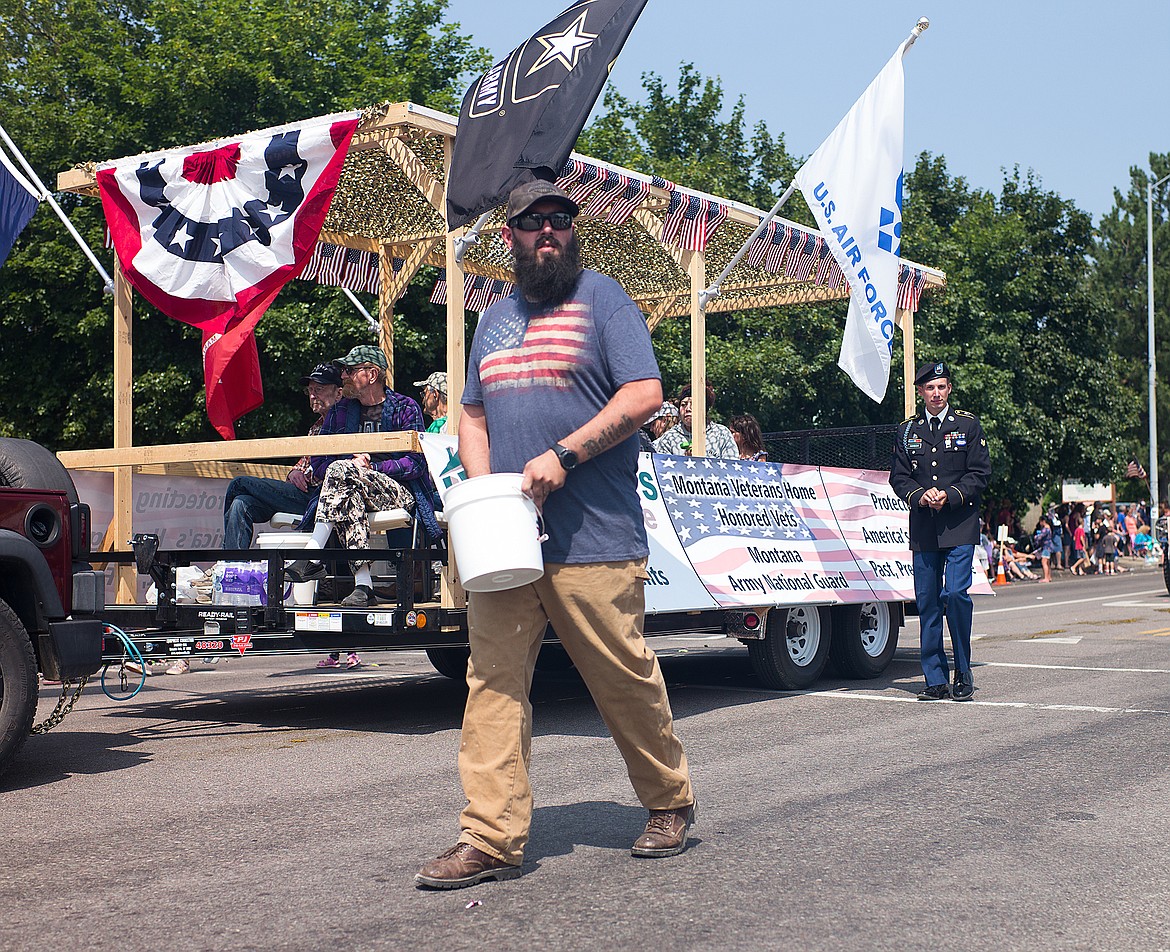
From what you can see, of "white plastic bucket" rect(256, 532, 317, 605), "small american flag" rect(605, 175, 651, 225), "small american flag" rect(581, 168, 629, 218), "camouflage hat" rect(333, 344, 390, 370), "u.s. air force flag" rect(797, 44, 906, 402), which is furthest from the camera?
"u.s. air force flag" rect(797, 44, 906, 402)

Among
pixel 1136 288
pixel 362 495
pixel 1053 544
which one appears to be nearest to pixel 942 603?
pixel 362 495

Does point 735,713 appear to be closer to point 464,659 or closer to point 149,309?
point 464,659

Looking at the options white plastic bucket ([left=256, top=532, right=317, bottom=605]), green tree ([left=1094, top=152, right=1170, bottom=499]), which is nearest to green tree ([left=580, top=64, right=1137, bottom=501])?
white plastic bucket ([left=256, top=532, right=317, bottom=605])

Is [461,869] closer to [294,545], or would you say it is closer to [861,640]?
[294,545]

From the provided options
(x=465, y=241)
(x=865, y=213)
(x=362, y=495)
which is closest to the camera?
(x=362, y=495)

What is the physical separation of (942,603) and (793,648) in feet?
3.45

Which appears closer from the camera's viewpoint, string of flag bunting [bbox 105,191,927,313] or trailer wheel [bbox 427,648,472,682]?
string of flag bunting [bbox 105,191,927,313]

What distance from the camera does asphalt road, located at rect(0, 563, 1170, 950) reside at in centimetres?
368

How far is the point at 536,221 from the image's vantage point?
4352mm

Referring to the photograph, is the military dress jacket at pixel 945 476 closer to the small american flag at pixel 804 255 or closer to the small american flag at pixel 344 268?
the small american flag at pixel 804 255

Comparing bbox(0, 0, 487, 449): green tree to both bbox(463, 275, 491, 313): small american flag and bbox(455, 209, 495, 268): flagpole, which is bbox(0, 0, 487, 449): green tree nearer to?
bbox(463, 275, 491, 313): small american flag

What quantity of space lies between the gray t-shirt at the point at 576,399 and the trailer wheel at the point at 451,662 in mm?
5239

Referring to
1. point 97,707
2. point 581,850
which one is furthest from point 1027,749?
point 97,707

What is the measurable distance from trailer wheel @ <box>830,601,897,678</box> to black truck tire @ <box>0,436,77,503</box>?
17.6 feet
